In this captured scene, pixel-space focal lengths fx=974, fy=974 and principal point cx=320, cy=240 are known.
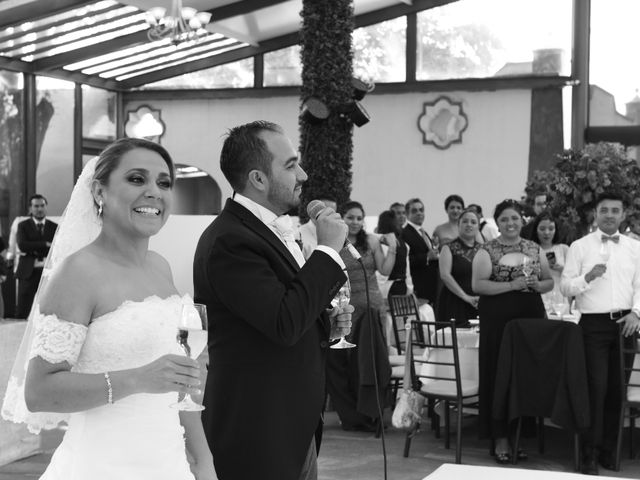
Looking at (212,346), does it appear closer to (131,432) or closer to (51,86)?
(131,432)

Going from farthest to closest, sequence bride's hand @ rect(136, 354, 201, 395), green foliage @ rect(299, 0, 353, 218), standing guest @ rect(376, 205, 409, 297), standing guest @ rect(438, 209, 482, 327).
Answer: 1. green foliage @ rect(299, 0, 353, 218)
2. standing guest @ rect(376, 205, 409, 297)
3. standing guest @ rect(438, 209, 482, 327)
4. bride's hand @ rect(136, 354, 201, 395)

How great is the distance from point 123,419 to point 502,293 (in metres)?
3.99

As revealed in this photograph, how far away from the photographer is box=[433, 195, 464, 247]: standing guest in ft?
31.4

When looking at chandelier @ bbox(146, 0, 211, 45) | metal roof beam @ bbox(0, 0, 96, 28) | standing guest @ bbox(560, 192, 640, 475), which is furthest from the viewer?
metal roof beam @ bbox(0, 0, 96, 28)

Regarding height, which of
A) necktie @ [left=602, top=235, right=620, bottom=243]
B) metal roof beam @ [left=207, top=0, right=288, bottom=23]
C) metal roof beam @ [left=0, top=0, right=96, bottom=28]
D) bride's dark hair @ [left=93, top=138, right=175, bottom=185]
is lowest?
necktie @ [left=602, top=235, right=620, bottom=243]

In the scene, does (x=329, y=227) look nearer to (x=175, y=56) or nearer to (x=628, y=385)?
(x=628, y=385)

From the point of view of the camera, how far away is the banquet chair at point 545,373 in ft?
17.8

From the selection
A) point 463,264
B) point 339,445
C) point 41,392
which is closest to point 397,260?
point 463,264

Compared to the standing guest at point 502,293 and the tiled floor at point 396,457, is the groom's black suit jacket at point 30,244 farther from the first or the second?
the standing guest at point 502,293

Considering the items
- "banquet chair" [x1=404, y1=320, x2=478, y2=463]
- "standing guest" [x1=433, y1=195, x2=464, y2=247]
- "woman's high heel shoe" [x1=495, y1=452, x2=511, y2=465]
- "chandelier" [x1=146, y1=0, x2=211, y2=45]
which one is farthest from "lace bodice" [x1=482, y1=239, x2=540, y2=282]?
"chandelier" [x1=146, y1=0, x2=211, y2=45]

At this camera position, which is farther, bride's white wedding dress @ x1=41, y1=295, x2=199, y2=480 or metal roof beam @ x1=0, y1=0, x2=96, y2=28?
metal roof beam @ x1=0, y1=0, x2=96, y2=28

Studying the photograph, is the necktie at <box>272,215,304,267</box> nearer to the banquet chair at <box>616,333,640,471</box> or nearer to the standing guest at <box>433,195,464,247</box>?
the banquet chair at <box>616,333,640,471</box>

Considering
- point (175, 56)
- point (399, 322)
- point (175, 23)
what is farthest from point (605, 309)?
point (175, 56)

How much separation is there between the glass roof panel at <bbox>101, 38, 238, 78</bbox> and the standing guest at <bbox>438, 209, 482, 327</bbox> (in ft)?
26.9
